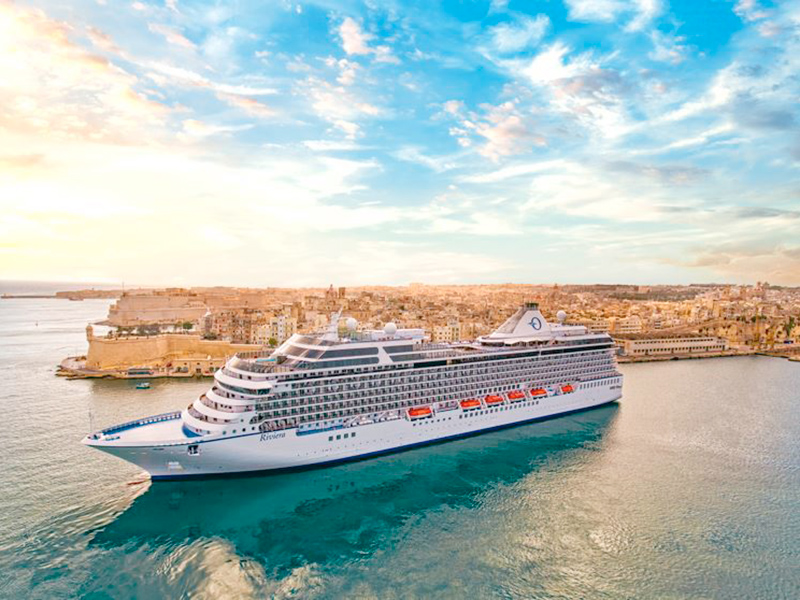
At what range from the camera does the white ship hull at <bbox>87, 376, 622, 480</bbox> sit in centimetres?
1361

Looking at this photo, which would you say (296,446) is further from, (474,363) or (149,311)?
(149,311)

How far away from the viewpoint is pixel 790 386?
96.9 ft

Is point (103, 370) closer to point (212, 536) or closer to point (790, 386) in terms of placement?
point (212, 536)

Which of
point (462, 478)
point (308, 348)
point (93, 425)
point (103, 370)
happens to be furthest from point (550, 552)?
point (103, 370)

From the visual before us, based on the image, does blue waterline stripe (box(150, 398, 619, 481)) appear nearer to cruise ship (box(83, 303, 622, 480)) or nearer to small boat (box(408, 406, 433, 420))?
cruise ship (box(83, 303, 622, 480))

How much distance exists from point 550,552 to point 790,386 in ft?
94.5

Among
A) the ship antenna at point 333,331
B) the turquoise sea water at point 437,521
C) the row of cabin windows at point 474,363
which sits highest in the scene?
the ship antenna at point 333,331

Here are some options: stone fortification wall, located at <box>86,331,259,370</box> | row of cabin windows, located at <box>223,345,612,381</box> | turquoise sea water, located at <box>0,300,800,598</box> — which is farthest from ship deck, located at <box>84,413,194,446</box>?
stone fortification wall, located at <box>86,331,259,370</box>

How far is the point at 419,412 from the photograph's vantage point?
17422 millimetres

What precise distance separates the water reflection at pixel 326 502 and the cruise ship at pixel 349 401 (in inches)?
26.6

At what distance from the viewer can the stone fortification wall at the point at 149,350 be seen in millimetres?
31384

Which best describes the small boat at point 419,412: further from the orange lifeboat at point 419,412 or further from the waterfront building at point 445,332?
the waterfront building at point 445,332

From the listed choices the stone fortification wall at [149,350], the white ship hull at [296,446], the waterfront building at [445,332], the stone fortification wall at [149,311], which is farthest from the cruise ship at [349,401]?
the stone fortification wall at [149,311]

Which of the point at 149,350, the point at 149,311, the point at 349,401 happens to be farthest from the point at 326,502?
the point at 149,311
